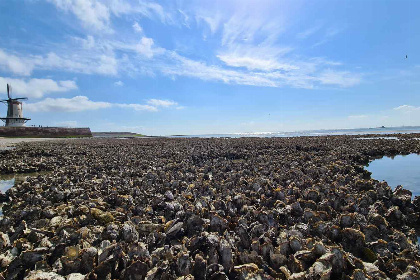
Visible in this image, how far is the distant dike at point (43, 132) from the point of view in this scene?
5025 centimetres

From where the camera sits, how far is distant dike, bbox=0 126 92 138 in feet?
165

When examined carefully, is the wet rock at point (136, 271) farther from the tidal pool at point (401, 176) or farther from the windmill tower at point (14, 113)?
the windmill tower at point (14, 113)

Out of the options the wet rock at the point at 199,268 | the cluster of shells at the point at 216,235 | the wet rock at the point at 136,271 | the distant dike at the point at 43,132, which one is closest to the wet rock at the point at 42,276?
the cluster of shells at the point at 216,235

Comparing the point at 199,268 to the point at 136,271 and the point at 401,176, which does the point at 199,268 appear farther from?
the point at 401,176

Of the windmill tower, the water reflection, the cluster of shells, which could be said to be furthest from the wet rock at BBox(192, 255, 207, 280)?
the windmill tower

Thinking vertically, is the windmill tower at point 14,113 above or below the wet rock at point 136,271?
above

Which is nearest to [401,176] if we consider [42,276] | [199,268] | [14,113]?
[199,268]

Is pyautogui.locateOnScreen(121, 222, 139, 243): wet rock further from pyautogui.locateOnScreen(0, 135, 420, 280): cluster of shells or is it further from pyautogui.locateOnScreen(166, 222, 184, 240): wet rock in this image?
pyautogui.locateOnScreen(166, 222, 184, 240): wet rock

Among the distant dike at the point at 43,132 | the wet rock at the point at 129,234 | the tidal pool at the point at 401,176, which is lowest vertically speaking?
the tidal pool at the point at 401,176

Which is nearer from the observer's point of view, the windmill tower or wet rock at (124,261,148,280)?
wet rock at (124,261,148,280)

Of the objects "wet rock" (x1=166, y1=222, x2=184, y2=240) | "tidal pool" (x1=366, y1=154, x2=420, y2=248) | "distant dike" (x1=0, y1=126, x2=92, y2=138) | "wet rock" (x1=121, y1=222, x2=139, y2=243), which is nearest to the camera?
"wet rock" (x1=121, y1=222, x2=139, y2=243)

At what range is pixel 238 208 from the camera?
4.55m

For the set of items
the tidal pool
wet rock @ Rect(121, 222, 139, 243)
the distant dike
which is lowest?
the tidal pool

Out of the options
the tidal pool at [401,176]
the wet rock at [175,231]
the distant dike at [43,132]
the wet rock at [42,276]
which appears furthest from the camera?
the distant dike at [43,132]
